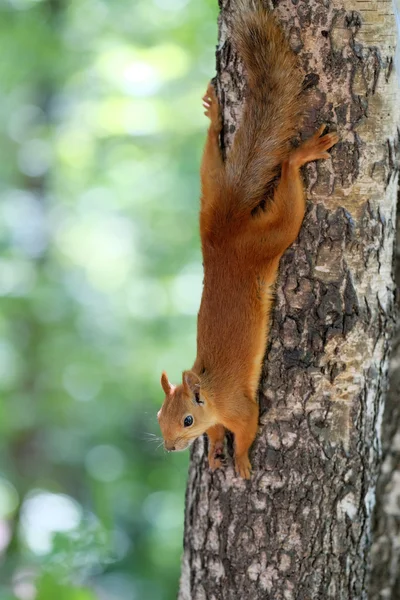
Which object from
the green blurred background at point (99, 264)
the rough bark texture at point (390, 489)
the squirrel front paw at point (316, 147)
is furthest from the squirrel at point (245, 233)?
the green blurred background at point (99, 264)

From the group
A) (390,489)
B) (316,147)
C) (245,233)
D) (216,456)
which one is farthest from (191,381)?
(390,489)

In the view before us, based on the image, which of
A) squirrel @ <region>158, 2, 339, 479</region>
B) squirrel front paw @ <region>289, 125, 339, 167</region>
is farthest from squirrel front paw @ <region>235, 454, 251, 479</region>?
squirrel front paw @ <region>289, 125, 339, 167</region>

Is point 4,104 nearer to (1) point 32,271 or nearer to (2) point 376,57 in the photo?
(1) point 32,271

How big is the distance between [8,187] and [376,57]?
386 cm

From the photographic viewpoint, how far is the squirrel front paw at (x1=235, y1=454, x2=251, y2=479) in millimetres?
1634

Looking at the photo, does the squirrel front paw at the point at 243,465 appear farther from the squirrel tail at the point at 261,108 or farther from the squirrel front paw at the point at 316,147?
the squirrel front paw at the point at 316,147

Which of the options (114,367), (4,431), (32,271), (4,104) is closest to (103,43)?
(4,104)

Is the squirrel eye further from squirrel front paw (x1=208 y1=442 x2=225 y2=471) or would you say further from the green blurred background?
the green blurred background

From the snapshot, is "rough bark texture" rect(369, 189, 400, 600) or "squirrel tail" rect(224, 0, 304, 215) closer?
"squirrel tail" rect(224, 0, 304, 215)

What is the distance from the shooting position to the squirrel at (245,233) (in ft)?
4.83

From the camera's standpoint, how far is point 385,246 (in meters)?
1.58

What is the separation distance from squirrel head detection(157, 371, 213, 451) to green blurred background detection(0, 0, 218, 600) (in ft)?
5.24

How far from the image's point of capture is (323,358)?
1567 mm

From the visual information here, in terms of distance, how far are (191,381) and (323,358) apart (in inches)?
12.7
